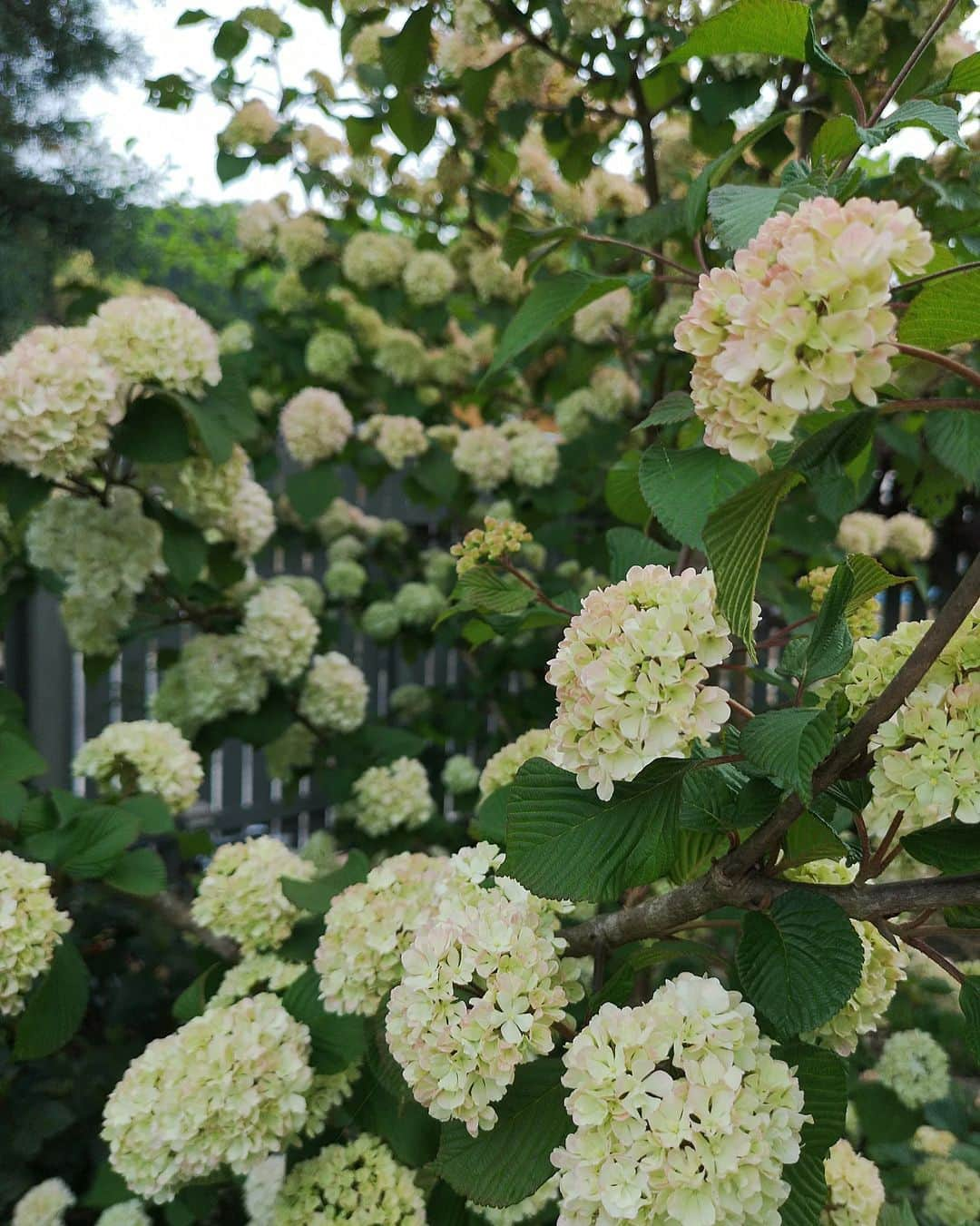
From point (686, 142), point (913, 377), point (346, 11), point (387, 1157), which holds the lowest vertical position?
point (387, 1157)

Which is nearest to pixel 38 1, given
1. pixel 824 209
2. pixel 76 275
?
pixel 76 275

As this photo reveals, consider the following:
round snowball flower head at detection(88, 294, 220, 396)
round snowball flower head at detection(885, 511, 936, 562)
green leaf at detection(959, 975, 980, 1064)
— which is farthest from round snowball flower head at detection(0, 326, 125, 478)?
round snowball flower head at detection(885, 511, 936, 562)

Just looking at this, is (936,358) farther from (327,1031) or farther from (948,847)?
(327,1031)

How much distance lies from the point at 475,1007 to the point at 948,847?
322 millimetres

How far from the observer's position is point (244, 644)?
5.74ft

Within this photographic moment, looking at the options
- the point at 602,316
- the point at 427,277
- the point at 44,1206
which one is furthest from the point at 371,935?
the point at 427,277

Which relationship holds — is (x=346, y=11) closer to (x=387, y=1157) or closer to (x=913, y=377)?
(x=913, y=377)

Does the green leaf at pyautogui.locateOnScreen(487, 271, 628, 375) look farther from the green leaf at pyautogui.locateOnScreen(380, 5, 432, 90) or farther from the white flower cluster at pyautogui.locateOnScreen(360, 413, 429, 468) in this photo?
the white flower cluster at pyautogui.locateOnScreen(360, 413, 429, 468)

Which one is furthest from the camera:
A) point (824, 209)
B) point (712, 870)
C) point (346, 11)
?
point (346, 11)

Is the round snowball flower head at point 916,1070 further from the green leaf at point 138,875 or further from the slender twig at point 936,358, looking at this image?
the slender twig at point 936,358

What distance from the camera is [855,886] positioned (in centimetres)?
60

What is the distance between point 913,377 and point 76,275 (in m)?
1.84

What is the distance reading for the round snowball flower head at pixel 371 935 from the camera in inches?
34.2

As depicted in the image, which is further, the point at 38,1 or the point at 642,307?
the point at 642,307
